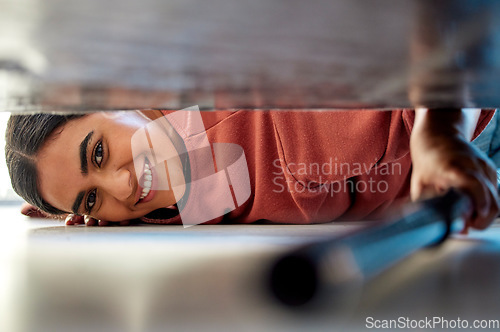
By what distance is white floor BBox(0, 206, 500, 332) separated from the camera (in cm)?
23

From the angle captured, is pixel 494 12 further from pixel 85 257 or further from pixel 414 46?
pixel 85 257

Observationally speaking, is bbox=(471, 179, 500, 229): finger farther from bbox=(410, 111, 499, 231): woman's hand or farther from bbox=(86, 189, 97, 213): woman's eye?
bbox=(86, 189, 97, 213): woman's eye

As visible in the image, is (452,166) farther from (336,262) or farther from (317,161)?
(317,161)

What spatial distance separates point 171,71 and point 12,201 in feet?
7.46

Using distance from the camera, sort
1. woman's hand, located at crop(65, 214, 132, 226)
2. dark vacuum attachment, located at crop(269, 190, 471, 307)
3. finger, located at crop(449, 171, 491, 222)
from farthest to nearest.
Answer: woman's hand, located at crop(65, 214, 132, 226) < finger, located at crop(449, 171, 491, 222) < dark vacuum attachment, located at crop(269, 190, 471, 307)

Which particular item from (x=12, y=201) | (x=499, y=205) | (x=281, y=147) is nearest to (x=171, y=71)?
(x=499, y=205)

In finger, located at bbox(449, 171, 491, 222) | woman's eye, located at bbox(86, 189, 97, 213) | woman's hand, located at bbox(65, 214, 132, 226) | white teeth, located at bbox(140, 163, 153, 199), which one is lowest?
woman's hand, located at bbox(65, 214, 132, 226)

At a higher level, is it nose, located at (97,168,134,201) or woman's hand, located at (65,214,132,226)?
nose, located at (97,168,134,201)

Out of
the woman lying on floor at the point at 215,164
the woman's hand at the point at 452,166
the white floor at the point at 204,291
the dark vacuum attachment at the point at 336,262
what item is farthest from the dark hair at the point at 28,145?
the dark vacuum attachment at the point at 336,262

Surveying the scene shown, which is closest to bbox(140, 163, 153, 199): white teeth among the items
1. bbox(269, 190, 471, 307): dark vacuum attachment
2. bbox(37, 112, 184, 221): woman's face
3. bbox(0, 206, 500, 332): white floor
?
bbox(37, 112, 184, 221): woman's face

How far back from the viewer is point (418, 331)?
0.21 metres

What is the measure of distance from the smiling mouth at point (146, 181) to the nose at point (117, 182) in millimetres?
59

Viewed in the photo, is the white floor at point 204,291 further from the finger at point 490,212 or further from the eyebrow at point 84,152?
the eyebrow at point 84,152

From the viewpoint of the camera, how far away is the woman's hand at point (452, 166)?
385 mm
